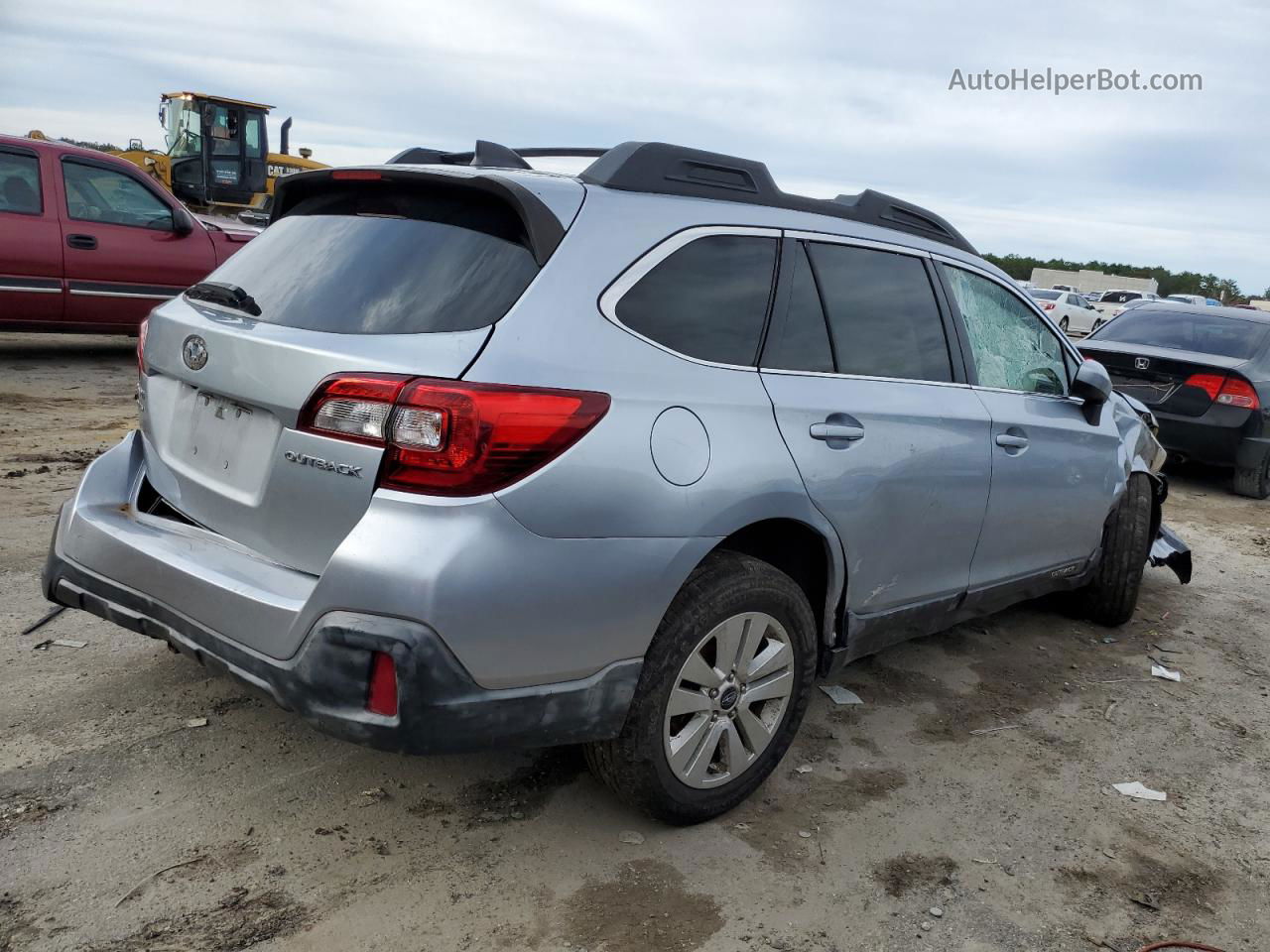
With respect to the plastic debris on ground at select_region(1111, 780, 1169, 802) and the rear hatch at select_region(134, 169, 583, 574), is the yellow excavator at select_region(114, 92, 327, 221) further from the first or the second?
the plastic debris on ground at select_region(1111, 780, 1169, 802)

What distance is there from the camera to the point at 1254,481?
29.3 ft

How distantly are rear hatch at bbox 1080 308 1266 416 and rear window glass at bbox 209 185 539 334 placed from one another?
7.58 m

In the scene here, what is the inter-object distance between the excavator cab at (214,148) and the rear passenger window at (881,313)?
1617 cm

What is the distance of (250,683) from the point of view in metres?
2.55

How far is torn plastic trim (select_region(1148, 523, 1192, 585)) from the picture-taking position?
568 centimetres

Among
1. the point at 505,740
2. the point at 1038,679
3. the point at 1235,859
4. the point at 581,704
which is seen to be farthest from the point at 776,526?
the point at 1038,679

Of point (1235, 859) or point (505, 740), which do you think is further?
point (1235, 859)

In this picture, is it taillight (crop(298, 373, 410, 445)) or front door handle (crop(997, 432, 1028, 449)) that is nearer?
taillight (crop(298, 373, 410, 445))

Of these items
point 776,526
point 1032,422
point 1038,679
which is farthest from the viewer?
point 1038,679

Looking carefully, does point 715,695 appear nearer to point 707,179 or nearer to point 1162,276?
point 707,179

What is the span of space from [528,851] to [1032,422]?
2.51 m

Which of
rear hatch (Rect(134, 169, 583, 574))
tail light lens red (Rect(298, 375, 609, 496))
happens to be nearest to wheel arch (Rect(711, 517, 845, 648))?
tail light lens red (Rect(298, 375, 609, 496))

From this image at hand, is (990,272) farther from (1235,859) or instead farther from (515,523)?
(515,523)

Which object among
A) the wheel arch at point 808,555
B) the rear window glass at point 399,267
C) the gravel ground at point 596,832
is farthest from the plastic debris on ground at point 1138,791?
the rear window glass at point 399,267
